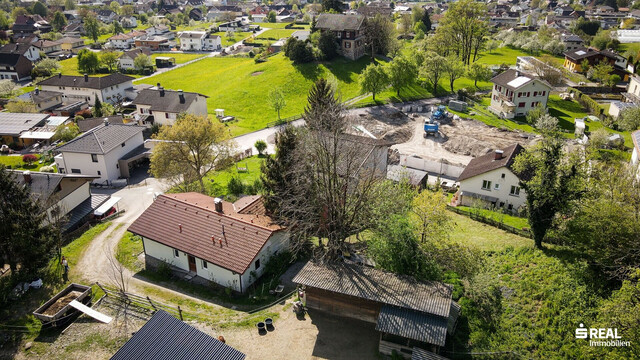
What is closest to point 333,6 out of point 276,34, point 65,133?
point 276,34

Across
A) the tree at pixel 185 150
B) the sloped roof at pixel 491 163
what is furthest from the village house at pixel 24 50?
the sloped roof at pixel 491 163

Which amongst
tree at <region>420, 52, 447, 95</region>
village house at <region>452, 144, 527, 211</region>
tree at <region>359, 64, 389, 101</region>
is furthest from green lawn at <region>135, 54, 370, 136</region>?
village house at <region>452, 144, 527, 211</region>

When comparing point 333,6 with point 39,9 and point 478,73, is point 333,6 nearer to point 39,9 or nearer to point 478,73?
point 478,73

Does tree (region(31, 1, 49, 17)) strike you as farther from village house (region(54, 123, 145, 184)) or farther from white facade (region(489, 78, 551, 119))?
white facade (region(489, 78, 551, 119))

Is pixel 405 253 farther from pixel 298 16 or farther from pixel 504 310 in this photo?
pixel 298 16

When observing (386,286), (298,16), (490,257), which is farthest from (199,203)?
(298,16)

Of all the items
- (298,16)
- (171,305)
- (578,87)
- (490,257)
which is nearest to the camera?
(171,305)
